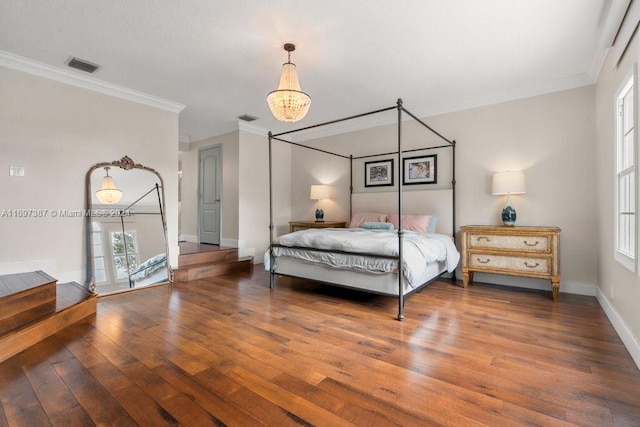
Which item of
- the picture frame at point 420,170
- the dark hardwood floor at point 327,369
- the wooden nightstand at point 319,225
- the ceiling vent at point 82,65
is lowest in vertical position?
the dark hardwood floor at point 327,369

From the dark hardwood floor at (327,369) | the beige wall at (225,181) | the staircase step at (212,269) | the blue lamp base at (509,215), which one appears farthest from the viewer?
the beige wall at (225,181)

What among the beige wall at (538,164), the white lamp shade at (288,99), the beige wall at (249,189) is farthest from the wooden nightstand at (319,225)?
the white lamp shade at (288,99)

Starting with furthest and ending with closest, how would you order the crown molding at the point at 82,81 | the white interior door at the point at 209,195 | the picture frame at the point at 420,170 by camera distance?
the white interior door at the point at 209,195 < the picture frame at the point at 420,170 < the crown molding at the point at 82,81

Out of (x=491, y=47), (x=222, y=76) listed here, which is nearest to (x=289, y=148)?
(x=222, y=76)

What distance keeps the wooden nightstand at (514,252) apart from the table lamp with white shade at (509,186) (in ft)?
0.93

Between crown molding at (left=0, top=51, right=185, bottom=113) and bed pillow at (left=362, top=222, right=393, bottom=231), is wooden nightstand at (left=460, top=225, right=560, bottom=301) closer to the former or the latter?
bed pillow at (left=362, top=222, right=393, bottom=231)

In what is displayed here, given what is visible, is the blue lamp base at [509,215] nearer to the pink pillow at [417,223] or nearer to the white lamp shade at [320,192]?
the pink pillow at [417,223]

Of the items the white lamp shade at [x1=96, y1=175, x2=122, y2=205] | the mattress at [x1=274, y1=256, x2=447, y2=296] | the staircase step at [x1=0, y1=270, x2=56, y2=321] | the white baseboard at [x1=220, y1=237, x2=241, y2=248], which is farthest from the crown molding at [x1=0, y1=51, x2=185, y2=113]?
the mattress at [x1=274, y1=256, x2=447, y2=296]

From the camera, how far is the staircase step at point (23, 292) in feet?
8.14

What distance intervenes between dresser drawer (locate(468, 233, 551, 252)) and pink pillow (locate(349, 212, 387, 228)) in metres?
1.33

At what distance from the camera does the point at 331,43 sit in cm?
292

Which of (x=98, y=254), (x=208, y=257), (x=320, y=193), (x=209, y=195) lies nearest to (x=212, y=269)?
(x=208, y=257)

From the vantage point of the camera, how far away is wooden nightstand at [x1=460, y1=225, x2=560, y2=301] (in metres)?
3.45

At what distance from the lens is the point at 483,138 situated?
4.32 meters
